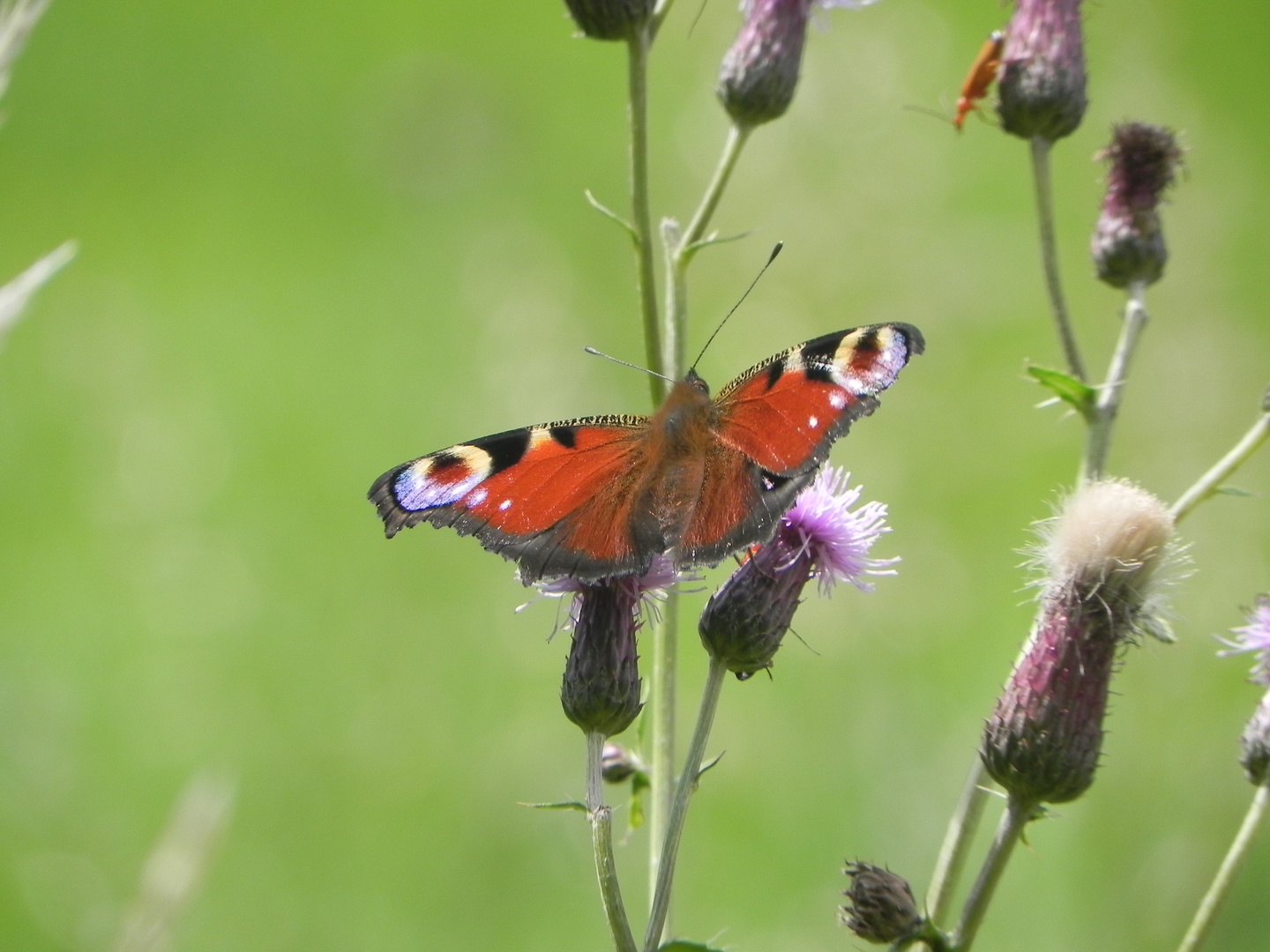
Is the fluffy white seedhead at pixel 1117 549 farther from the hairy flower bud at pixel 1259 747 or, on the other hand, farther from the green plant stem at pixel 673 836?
the green plant stem at pixel 673 836

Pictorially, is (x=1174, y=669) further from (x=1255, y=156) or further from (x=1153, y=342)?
(x=1255, y=156)

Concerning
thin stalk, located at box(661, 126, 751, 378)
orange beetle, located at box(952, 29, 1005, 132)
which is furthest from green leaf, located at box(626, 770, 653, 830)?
orange beetle, located at box(952, 29, 1005, 132)

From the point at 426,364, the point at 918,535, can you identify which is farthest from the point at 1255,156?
the point at 426,364

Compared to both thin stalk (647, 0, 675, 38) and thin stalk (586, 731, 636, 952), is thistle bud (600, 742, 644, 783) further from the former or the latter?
thin stalk (647, 0, 675, 38)

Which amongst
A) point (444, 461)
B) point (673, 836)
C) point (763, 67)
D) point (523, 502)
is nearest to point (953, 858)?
point (673, 836)

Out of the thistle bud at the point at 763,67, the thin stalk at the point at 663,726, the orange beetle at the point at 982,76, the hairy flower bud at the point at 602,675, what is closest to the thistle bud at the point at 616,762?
the thin stalk at the point at 663,726

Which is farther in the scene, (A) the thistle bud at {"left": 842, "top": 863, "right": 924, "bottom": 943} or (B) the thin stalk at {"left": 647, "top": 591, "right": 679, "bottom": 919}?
(B) the thin stalk at {"left": 647, "top": 591, "right": 679, "bottom": 919}
